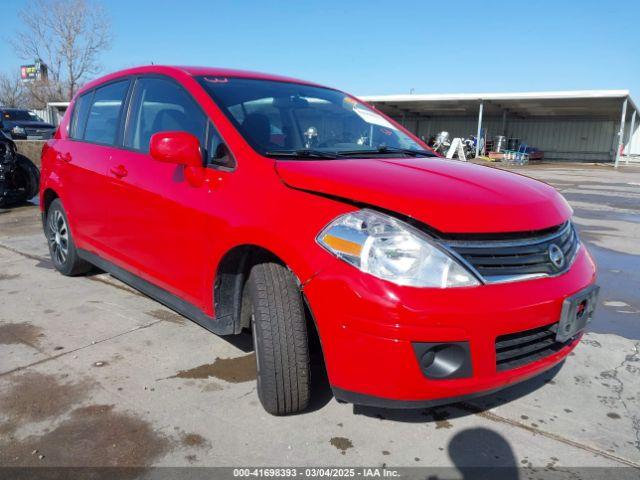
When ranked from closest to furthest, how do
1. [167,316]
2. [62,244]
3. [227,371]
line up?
[227,371]
[167,316]
[62,244]

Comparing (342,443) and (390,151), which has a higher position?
(390,151)

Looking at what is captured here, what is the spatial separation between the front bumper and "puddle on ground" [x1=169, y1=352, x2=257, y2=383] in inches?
37.4

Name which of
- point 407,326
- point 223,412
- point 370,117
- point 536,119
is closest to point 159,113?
point 370,117

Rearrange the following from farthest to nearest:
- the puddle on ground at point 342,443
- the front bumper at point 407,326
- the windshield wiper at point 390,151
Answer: the windshield wiper at point 390,151, the puddle on ground at point 342,443, the front bumper at point 407,326

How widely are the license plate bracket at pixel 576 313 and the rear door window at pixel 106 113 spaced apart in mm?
3080

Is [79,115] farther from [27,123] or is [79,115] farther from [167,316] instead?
[27,123]

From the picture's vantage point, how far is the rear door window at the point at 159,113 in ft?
9.58

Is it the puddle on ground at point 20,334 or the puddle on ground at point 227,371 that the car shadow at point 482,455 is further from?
the puddle on ground at point 20,334

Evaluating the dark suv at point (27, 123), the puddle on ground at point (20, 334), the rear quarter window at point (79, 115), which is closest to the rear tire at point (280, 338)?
the puddle on ground at point (20, 334)

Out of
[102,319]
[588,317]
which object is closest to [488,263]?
[588,317]

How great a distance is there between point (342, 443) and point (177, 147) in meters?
1.65

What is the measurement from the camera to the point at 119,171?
340 centimetres

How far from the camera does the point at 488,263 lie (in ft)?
6.62

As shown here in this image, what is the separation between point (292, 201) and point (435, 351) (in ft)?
2.88
